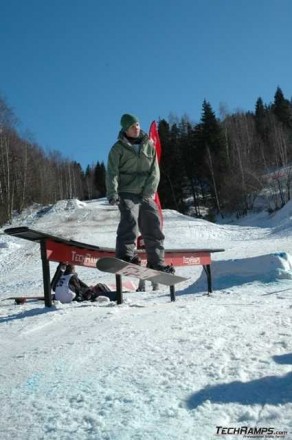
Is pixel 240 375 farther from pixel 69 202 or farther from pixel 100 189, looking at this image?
pixel 100 189

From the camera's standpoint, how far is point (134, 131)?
531cm

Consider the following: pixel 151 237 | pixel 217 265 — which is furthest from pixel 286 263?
pixel 151 237

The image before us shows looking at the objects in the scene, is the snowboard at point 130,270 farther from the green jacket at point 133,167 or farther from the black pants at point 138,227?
the green jacket at point 133,167

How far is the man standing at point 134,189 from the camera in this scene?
5.13 m

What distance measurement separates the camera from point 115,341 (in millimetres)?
3330

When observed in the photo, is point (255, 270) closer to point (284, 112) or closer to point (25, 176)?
point (25, 176)

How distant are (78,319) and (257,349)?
2.01 m

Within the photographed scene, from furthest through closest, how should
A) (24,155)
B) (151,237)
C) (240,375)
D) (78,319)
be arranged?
(24,155)
(151,237)
(78,319)
(240,375)

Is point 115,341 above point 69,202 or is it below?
below

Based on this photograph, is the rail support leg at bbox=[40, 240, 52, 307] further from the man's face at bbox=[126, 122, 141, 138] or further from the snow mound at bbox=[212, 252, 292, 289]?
the snow mound at bbox=[212, 252, 292, 289]

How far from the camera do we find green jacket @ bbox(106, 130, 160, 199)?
5.20 meters

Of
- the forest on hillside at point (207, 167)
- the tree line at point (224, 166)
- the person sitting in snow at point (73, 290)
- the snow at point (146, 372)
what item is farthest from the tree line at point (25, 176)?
the snow at point (146, 372)

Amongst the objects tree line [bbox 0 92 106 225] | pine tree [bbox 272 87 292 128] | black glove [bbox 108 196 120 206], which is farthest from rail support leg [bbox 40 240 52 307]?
pine tree [bbox 272 87 292 128]

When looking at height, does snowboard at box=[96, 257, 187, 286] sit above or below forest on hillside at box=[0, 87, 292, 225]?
below
